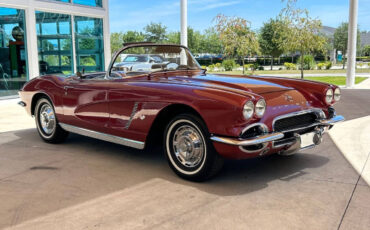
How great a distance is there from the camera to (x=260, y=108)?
10.8 ft

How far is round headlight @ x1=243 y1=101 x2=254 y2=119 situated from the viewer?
10.5 ft

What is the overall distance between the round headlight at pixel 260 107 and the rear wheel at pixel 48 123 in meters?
3.17

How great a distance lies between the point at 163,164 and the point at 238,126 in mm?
1367

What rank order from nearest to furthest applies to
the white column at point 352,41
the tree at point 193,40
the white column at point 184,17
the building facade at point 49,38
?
the building facade at point 49,38 < the white column at point 184,17 < the white column at point 352,41 < the tree at point 193,40

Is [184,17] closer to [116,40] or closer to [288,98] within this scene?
[288,98]

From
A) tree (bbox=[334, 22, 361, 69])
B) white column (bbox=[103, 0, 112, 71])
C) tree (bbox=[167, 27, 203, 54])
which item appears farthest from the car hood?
tree (bbox=[167, 27, 203, 54])

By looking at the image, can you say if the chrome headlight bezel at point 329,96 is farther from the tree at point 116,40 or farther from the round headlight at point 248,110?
the tree at point 116,40

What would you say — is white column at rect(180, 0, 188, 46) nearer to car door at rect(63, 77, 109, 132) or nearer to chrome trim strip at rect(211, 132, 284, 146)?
car door at rect(63, 77, 109, 132)

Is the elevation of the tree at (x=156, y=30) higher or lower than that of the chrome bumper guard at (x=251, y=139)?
higher

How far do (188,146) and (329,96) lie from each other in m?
1.74

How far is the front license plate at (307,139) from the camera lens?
364 cm

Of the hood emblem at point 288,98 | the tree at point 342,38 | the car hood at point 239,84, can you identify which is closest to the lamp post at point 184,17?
the car hood at point 239,84

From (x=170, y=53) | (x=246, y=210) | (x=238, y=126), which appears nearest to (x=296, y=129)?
(x=238, y=126)

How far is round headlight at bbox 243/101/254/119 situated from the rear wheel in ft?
10.2
